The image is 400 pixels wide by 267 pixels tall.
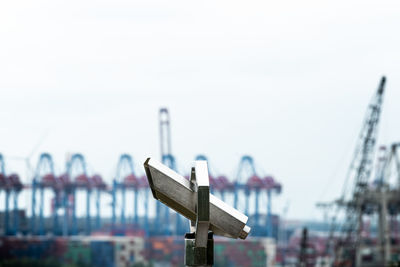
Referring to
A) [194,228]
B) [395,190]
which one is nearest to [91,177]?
[395,190]

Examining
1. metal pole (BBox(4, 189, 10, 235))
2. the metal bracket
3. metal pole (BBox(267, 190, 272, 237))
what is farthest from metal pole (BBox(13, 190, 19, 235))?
the metal bracket

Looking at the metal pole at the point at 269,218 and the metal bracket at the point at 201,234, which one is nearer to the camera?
the metal bracket at the point at 201,234

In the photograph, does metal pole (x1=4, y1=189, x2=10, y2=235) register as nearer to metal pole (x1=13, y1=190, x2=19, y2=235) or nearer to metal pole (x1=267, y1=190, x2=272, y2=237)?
metal pole (x1=13, y1=190, x2=19, y2=235)

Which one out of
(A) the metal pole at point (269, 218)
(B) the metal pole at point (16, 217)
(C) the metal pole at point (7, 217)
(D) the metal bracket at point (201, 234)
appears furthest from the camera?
(A) the metal pole at point (269, 218)

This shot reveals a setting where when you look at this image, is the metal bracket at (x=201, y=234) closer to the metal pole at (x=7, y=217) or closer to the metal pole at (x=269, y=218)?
the metal pole at (x=7, y=217)

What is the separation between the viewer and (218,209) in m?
5.93

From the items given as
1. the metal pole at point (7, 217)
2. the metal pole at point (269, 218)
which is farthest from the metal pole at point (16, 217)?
the metal pole at point (269, 218)

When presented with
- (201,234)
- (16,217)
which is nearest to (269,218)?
(16,217)

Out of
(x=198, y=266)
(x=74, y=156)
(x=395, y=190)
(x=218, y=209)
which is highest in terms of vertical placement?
(x=74, y=156)

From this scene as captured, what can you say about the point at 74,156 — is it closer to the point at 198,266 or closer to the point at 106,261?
the point at 106,261

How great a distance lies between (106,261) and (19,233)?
13.4 metres

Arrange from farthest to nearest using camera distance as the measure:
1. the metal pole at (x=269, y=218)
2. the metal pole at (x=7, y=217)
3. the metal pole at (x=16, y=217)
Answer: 1. the metal pole at (x=269, y=218)
2. the metal pole at (x=16, y=217)
3. the metal pole at (x=7, y=217)

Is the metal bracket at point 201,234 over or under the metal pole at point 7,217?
under

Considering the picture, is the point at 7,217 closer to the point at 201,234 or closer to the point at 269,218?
the point at 269,218
